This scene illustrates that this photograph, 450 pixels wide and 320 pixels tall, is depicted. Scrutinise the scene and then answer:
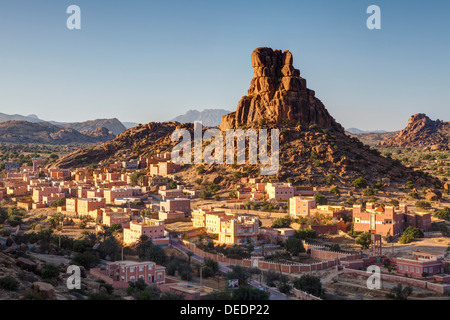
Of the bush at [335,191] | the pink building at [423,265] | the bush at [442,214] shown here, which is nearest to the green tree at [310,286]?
the pink building at [423,265]

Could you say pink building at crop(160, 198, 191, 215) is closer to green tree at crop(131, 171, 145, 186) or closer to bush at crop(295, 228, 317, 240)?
bush at crop(295, 228, 317, 240)

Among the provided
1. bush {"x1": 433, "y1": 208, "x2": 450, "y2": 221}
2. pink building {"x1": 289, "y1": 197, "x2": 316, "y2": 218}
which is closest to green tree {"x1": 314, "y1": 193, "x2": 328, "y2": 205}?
pink building {"x1": 289, "y1": 197, "x2": 316, "y2": 218}

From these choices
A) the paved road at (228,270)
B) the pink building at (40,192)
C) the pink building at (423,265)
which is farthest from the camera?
the pink building at (40,192)

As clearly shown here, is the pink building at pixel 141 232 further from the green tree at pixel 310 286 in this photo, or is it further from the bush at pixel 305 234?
the green tree at pixel 310 286

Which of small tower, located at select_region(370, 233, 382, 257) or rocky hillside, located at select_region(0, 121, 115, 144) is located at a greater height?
rocky hillside, located at select_region(0, 121, 115, 144)

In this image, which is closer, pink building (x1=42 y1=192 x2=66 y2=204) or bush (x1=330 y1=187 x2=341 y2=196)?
bush (x1=330 y1=187 x2=341 y2=196)
